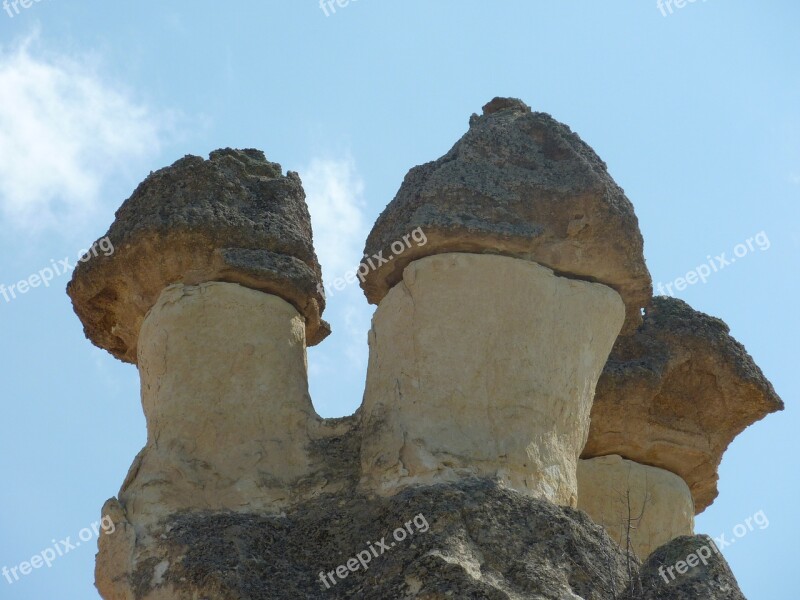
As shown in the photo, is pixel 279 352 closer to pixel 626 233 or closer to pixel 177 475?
pixel 177 475

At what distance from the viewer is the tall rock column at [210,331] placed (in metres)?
8.25

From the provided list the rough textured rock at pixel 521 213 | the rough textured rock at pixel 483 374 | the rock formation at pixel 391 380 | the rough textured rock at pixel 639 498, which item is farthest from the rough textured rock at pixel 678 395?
the rough textured rock at pixel 483 374

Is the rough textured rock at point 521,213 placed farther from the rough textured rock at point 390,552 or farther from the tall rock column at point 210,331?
the rough textured rock at point 390,552

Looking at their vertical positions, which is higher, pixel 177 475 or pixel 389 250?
pixel 389 250

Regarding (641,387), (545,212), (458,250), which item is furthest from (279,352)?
(641,387)

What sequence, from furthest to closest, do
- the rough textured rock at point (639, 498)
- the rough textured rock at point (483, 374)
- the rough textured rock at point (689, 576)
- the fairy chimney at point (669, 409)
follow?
the fairy chimney at point (669, 409) → the rough textured rock at point (639, 498) → the rough textured rock at point (483, 374) → the rough textured rock at point (689, 576)

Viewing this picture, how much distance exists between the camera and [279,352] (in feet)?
29.1

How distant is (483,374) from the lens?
8344 mm

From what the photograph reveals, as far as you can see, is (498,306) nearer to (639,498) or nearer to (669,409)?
(639,498)

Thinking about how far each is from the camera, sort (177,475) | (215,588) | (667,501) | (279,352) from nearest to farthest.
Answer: (215,588) → (177,475) → (279,352) → (667,501)

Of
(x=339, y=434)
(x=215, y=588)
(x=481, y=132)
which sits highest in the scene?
(x=481, y=132)

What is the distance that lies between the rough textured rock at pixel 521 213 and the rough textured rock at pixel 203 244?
18.4 inches

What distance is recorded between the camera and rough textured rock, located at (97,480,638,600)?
729 cm

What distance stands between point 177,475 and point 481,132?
2746 millimetres
